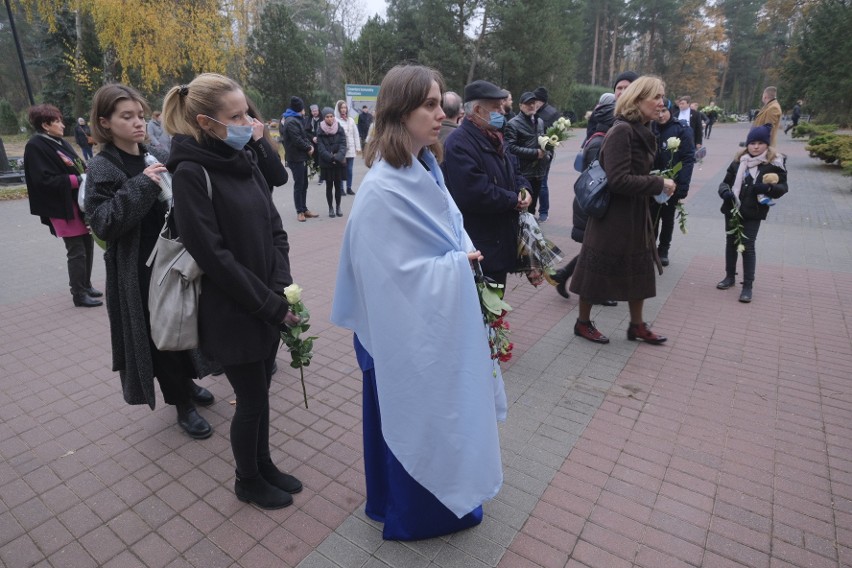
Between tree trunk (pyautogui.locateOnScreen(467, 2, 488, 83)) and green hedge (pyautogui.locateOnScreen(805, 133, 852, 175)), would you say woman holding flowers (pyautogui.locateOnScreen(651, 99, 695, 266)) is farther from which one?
tree trunk (pyautogui.locateOnScreen(467, 2, 488, 83))

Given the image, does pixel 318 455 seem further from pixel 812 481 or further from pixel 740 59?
pixel 740 59

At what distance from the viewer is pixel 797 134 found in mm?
21844

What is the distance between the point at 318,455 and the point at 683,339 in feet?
10.6

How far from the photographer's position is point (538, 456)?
2.87m

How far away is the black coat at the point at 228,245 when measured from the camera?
1915 millimetres

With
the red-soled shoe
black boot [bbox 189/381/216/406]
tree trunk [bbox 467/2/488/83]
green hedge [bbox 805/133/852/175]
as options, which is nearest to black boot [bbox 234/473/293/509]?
black boot [bbox 189/381/216/406]

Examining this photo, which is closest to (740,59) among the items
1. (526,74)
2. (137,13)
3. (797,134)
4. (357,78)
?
(526,74)

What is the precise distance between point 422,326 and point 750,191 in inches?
190

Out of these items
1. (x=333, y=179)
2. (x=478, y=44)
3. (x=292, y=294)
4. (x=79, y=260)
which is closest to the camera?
(x=292, y=294)

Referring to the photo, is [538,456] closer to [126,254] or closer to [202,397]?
[202,397]

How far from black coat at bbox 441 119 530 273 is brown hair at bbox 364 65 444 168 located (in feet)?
5.05

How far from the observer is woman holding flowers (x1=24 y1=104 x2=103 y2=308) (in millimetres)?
4531

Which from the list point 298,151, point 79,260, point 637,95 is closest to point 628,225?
point 637,95

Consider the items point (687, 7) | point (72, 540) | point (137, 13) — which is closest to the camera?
point (72, 540)
